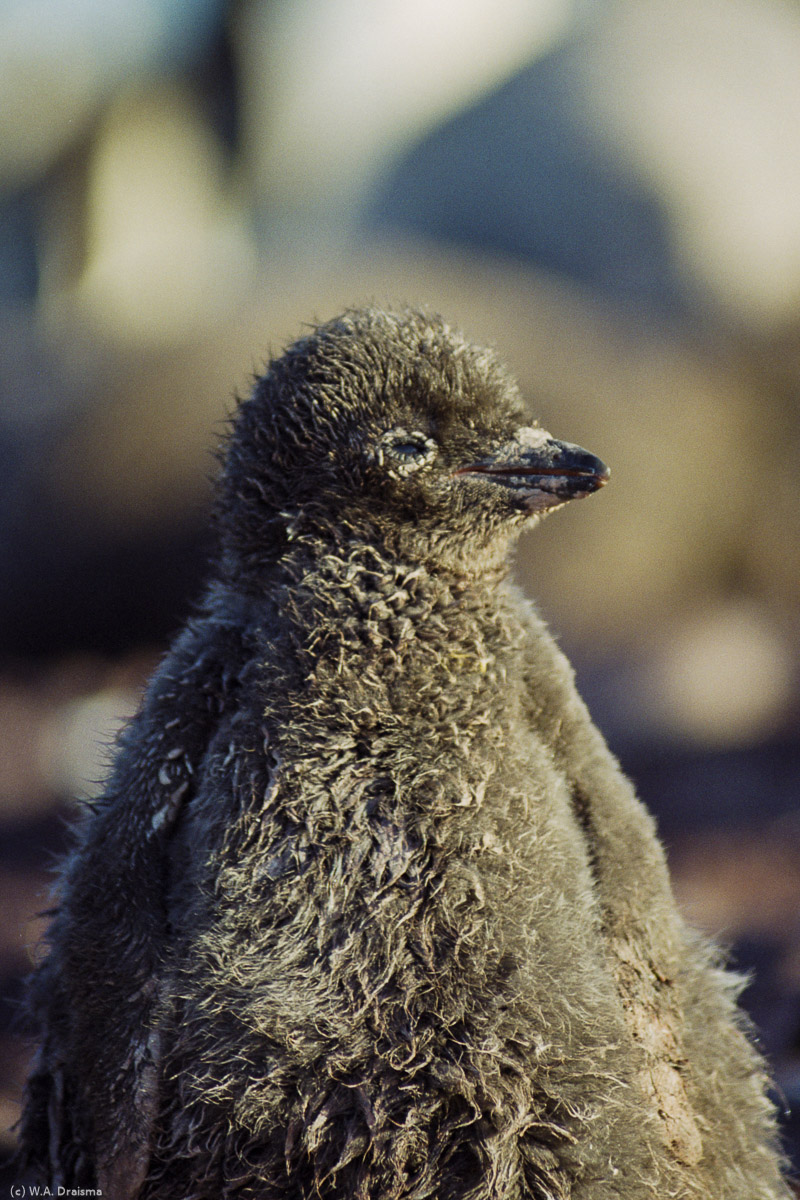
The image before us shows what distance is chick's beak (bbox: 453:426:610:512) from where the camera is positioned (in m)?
1.04

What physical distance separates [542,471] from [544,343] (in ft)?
9.18

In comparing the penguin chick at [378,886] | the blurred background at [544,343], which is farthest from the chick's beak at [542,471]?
the blurred background at [544,343]

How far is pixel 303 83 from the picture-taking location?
17.1ft

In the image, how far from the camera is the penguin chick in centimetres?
96

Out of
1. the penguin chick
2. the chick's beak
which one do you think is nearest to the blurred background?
the penguin chick

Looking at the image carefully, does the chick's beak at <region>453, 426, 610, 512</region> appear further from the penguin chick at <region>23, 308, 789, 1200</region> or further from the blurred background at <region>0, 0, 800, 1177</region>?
the blurred background at <region>0, 0, 800, 1177</region>

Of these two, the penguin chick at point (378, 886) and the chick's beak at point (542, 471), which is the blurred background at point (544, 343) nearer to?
the penguin chick at point (378, 886)

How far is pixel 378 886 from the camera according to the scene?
992 millimetres

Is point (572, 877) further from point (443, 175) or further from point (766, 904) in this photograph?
point (443, 175)

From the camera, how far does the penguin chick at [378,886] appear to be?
962 millimetres

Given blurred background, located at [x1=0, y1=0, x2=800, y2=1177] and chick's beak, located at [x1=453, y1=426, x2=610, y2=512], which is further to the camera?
blurred background, located at [x1=0, y1=0, x2=800, y2=1177]

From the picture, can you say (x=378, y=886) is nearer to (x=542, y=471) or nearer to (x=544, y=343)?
(x=542, y=471)

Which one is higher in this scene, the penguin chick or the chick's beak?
the chick's beak

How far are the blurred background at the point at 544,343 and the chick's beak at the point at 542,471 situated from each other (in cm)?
193
